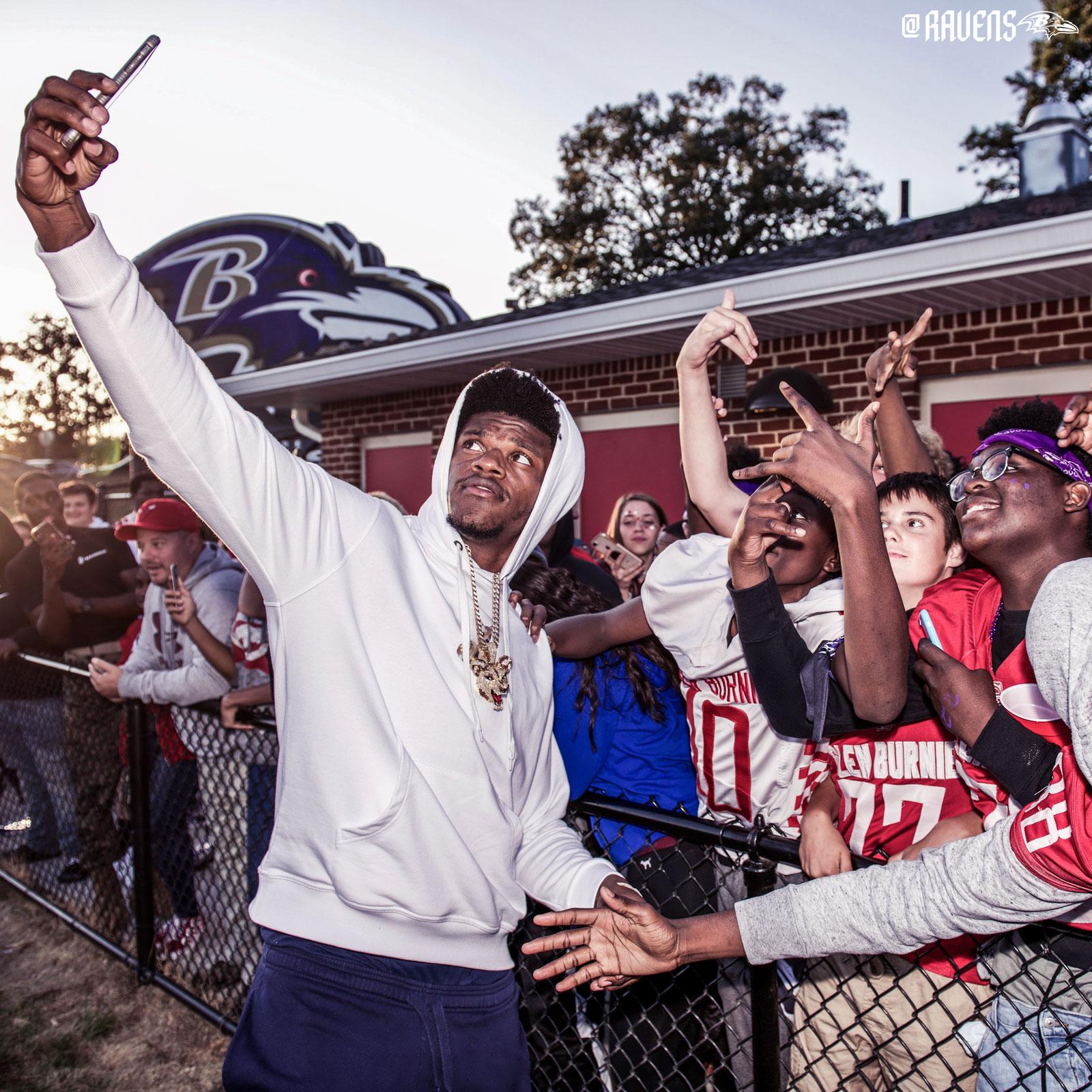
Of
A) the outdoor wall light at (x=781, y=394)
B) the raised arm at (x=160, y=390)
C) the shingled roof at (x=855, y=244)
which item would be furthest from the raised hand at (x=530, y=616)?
the shingled roof at (x=855, y=244)

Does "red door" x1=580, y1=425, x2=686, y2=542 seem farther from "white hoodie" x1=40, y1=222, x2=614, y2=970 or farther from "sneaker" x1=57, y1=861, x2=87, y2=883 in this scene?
"white hoodie" x1=40, y1=222, x2=614, y2=970

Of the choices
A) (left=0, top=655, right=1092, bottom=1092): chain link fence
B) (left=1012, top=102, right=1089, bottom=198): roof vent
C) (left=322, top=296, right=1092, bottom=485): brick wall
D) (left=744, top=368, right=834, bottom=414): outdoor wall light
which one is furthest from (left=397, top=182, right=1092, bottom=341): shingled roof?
(left=0, top=655, right=1092, bottom=1092): chain link fence

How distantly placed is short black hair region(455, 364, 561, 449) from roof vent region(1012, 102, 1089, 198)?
7.80m

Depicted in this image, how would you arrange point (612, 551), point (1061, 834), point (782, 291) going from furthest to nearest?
point (782, 291), point (612, 551), point (1061, 834)

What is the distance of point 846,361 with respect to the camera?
6520 mm

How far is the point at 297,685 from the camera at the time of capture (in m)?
1.74

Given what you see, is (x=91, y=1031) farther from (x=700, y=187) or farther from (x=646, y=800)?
(x=700, y=187)

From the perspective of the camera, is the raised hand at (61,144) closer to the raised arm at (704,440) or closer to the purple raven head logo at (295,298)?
the raised arm at (704,440)

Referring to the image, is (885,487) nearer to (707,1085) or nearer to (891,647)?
(891,647)

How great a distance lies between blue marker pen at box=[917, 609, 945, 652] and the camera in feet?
6.74

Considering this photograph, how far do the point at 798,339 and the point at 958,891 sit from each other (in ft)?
19.6

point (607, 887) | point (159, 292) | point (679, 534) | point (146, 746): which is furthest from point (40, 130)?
point (159, 292)

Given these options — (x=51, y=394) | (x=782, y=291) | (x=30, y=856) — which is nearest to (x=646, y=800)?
(x=30, y=856)

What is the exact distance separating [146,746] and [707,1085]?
2.50 metres
